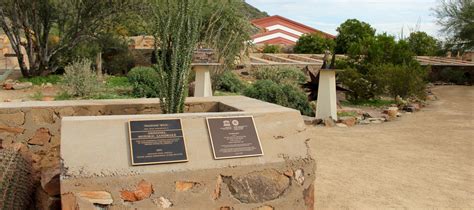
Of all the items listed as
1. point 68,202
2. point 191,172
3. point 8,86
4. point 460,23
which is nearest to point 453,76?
point 460,23

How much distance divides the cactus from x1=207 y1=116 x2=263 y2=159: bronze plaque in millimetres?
1446

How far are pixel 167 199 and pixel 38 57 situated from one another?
12224mm

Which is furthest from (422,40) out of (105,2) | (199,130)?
(199,130)

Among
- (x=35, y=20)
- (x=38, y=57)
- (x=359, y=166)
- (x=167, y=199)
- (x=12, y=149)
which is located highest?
(x=35, y=20)

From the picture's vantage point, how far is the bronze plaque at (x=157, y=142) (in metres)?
3.30

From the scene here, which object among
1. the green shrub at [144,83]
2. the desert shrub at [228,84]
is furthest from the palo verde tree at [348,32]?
the green shrub at [144,83]

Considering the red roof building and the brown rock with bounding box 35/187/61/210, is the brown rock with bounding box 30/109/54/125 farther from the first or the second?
the red roof building

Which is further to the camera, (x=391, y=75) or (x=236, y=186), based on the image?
(x=391, y=75)

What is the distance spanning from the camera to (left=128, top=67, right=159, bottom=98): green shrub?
10.7 meters

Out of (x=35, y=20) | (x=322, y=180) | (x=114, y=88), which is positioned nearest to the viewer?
(x=322, y=180)

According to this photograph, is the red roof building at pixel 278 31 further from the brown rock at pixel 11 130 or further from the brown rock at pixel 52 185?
the brown rock at pixel 52 185

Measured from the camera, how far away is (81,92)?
10.6 meters

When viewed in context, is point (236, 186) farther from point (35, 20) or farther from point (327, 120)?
point (35, 20)

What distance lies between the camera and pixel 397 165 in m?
5.96
